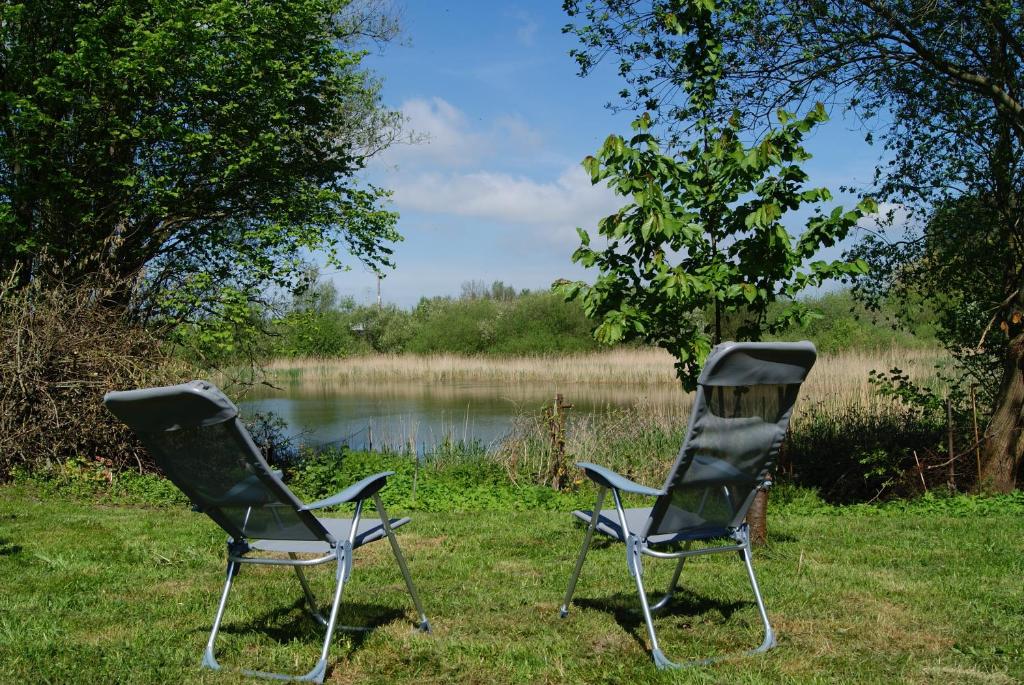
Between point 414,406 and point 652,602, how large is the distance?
54.4 ft

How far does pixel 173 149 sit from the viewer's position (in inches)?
478

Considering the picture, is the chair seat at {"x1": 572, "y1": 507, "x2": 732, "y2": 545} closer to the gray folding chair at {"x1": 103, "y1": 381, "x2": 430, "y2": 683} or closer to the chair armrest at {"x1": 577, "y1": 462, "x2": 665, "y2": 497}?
the chair armrest at {"x1": 577, "y1": 462, "x2": 665, "y2": 497}

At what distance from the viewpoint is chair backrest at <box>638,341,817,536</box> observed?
324cm

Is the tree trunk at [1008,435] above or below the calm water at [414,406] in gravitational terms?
above

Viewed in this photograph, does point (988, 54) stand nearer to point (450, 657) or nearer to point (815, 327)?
point (450, 657)

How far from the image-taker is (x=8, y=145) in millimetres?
10836

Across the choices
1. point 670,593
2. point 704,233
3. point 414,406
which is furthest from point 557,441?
point 414,406

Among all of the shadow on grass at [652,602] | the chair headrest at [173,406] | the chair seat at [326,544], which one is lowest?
the shadow on grass at [652,602]

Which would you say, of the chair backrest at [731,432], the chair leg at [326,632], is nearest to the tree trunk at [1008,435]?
Result: the chair backrest at [731,432]

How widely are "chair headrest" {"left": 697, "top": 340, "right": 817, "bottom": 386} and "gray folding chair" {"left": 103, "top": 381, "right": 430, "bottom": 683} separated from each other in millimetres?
1210

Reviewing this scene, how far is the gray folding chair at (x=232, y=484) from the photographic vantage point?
311 cm

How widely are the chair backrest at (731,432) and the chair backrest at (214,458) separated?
1303 mm

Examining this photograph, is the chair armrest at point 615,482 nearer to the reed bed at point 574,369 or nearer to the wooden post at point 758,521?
the wooden post at point 758,521

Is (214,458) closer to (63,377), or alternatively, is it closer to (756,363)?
(756,363)
